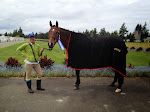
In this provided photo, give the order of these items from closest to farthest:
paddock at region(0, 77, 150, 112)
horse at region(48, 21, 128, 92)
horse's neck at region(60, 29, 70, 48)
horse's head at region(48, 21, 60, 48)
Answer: paddock at region(0, 77, 150, 112)
horse's head at region(48, 21, 60, 48)
horse at region(48, 21, 128, 92)
horse's neck at region(60, 29, 70, 48)

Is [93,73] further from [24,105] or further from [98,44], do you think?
[24,105]

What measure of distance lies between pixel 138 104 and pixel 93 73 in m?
2.81

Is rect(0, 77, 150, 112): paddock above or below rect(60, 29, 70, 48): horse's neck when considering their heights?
below

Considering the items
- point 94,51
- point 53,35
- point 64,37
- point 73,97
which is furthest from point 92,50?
point 73,97

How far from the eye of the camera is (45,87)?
4.70 m

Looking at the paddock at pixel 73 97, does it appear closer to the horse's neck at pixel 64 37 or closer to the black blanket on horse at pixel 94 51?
the black blanket on horse at pixel 94 51

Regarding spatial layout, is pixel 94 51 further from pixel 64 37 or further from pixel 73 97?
pixel 73 97

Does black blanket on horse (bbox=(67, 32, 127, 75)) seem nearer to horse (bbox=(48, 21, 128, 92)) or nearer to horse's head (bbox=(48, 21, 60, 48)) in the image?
horse (bbox=(48, 21, 128, 92))

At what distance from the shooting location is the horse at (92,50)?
13.8 ft

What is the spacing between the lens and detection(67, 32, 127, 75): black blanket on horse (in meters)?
4.25

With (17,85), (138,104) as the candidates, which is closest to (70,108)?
(138,104)

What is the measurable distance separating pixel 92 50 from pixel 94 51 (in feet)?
0.25

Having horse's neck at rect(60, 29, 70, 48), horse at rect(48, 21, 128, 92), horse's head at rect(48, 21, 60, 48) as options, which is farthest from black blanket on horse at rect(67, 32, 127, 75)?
horse's head at rect(48, 21, 60, 48)

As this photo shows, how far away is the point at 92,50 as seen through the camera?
4.29 meters
